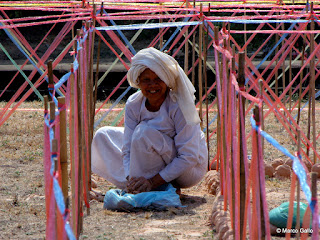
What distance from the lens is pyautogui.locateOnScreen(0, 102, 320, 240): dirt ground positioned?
3.20 metres

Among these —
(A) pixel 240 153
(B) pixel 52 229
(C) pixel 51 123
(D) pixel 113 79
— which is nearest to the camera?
(B) pixel 52 229

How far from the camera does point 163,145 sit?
378 cm

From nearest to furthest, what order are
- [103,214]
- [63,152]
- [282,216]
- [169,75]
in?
[63,152], [282,216], [103,214], [169,75]

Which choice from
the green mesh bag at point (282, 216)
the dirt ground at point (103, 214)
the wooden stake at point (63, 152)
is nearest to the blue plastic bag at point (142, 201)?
the dirt ground at point (103, 214)

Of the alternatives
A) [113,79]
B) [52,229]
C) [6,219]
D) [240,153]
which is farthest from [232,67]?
[113,79]

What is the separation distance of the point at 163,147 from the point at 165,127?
5.2 inches

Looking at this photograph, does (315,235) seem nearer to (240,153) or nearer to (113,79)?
(240,153)

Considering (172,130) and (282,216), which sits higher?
(172,130)

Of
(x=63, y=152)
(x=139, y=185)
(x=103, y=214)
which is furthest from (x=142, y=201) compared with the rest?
(x=63, y=152)

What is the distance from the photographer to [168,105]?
3832mm

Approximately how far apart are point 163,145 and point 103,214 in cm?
57

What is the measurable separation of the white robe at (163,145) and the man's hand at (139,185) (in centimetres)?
8

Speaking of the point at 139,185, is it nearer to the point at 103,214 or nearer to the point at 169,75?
the point at 103,214

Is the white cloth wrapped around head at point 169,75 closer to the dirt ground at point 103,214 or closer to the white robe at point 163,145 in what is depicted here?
the white robe at point 163,145
